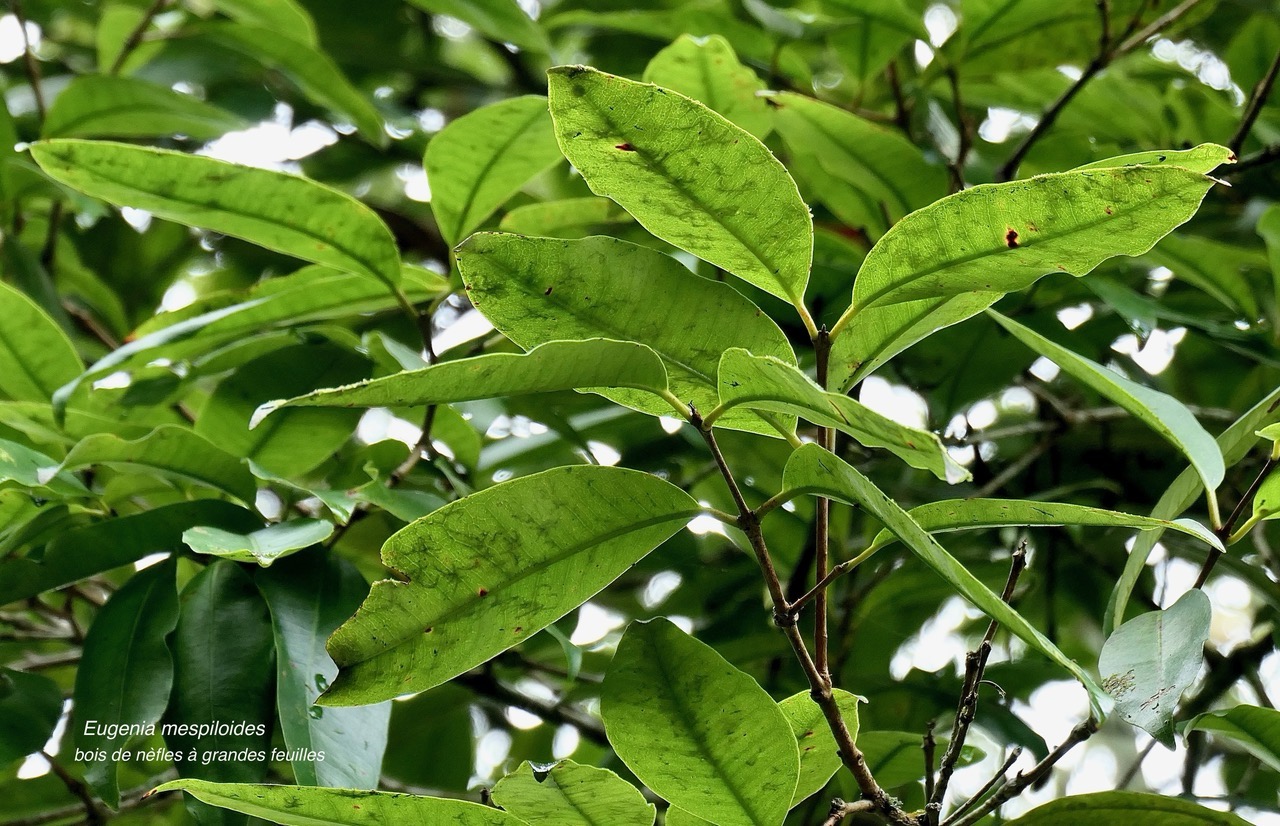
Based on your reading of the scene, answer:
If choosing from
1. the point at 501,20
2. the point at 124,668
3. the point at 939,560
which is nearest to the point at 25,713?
the point at 124,668

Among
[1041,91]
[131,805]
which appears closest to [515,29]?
[1041,91]

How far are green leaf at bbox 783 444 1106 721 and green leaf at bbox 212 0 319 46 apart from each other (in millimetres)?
928

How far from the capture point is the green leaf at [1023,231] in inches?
19.4

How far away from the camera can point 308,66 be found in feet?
3.91

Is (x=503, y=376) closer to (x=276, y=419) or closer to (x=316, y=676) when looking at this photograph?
(x=316, y=676)

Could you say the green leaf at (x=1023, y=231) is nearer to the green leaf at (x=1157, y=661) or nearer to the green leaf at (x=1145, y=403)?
the green leaf at (x=1145, y=403)

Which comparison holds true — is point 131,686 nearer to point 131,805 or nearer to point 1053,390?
point 131,805

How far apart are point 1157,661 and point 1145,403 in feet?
0.50

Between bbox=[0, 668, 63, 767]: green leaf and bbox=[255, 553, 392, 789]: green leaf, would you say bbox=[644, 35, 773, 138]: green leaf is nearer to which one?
bbox=[255, 553, 392, 789]: green leaf

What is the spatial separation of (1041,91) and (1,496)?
1.07m

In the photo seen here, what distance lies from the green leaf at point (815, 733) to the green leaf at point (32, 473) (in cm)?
46

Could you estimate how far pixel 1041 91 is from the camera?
1.21 m

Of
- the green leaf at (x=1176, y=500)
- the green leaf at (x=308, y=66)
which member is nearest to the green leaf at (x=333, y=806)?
the green leaf at (x=1176, y=500)

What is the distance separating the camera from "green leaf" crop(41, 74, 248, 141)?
113cm
